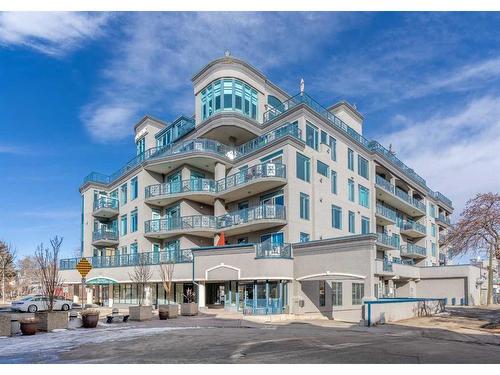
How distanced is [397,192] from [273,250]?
23158mm

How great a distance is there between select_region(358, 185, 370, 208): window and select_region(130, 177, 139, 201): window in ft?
66.9

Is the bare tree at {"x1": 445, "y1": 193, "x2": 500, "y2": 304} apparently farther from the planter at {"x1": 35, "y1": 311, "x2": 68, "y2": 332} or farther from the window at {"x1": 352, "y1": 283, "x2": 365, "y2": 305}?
the planter at {"x1": 35, "y1": 311, "x2": 68, "y2": 332}

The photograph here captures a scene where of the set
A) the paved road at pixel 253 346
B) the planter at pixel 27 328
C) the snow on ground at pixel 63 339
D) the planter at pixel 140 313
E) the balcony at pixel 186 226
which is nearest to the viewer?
the paved road at pixel 253 346

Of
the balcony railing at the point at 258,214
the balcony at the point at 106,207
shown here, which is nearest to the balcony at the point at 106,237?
the balcony at the point at 106,207

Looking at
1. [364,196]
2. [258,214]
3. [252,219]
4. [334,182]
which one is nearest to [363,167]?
[364,196]

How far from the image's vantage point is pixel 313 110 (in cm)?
3556

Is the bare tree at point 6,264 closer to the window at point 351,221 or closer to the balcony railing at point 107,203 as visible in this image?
the balcony railing at point 107,203

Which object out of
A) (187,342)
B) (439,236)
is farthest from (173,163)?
(439,236)

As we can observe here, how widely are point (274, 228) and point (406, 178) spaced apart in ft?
81.3

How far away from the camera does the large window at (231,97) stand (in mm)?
38219

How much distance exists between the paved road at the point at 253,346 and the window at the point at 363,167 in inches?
840

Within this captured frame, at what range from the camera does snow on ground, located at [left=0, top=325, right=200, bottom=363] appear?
1517 cm

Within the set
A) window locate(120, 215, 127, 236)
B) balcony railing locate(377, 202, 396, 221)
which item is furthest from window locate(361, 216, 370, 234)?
window locate(120, 215, 127, 236)

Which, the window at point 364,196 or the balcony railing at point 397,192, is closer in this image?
the window at point 364,196
